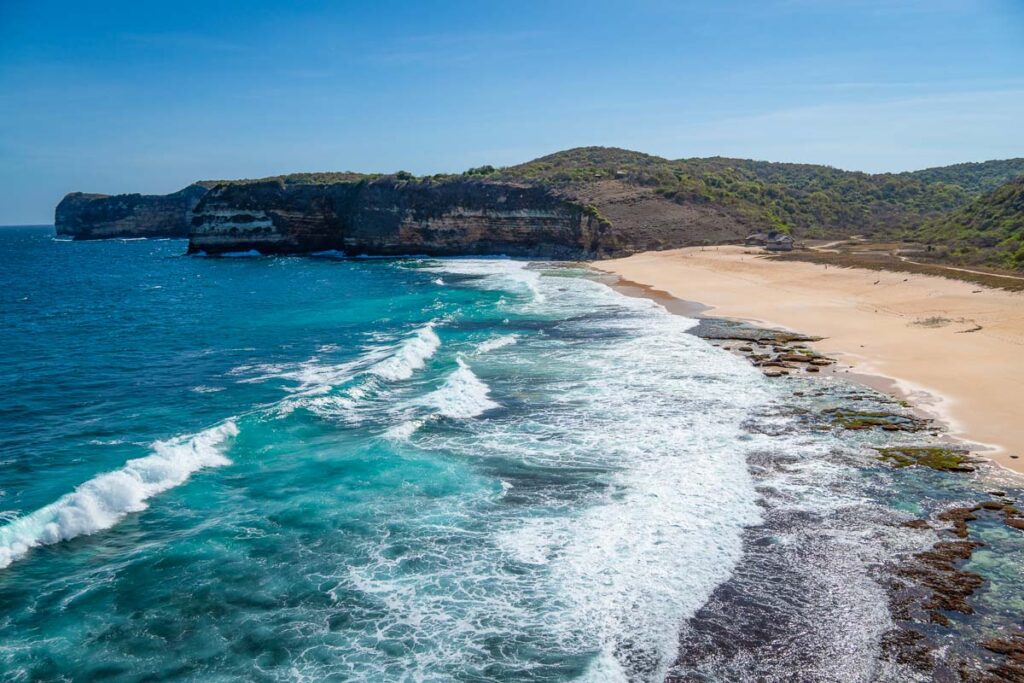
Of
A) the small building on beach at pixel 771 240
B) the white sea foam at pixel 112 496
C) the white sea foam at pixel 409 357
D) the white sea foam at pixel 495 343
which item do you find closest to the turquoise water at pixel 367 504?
the white sea foam at pixel 112 496

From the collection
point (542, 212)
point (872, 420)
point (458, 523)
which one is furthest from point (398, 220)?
point (458, 523)

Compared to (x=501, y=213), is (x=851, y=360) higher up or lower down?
lower down

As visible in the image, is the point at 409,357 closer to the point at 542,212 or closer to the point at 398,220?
the point at 542,212

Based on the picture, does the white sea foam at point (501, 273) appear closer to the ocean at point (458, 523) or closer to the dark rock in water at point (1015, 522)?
the ocean at point (458, 523)

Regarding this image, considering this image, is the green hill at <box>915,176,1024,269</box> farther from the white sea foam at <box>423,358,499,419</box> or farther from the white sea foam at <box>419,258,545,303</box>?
the white sea foam at <box>423,358,499,419</box>

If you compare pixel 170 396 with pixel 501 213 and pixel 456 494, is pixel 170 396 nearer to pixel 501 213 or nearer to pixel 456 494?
pixel 456 494

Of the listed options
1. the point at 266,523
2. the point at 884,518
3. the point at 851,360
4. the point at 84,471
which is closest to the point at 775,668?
the point at 884,518

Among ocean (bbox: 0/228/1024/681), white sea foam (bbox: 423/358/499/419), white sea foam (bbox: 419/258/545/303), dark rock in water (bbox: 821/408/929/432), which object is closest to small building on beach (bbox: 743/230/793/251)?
white sea foam (bbox: 419/258/545/303)
